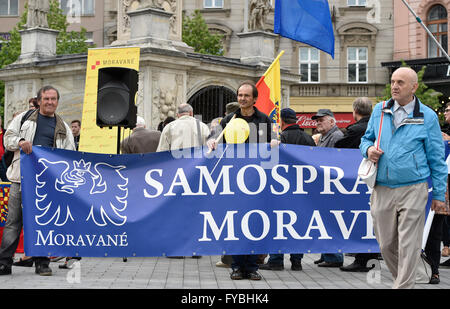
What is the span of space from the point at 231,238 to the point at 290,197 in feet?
2.73

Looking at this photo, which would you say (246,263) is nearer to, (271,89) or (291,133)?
(291,133)

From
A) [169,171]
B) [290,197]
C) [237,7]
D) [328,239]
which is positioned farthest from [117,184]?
[237,7]

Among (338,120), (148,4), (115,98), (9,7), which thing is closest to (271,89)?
(115,98)

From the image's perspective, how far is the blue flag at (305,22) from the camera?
11.8 m

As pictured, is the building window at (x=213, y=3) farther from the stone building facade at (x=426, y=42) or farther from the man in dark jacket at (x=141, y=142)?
the man in dark jacket at (x=141, y=142)

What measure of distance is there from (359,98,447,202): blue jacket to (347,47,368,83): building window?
38.0 metres

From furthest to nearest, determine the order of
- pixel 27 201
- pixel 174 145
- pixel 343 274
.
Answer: pixel 174 145 → pixel 343 274 → pixel 27 201

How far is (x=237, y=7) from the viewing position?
4397 cm

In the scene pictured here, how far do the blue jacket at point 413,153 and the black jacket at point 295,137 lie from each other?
295cm

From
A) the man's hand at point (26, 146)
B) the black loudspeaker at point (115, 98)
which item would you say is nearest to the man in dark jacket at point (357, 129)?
the black loudspeaker at point (115, 98)

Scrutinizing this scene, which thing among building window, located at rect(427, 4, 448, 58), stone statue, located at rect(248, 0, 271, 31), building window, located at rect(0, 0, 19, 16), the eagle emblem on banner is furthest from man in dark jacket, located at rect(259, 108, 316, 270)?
building window, located at rect(0, 0, 19, 16)

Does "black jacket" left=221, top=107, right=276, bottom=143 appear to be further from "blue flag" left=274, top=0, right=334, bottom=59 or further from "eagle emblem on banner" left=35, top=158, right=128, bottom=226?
"blue flag" left=274, top=0, right=334, bottom=59
